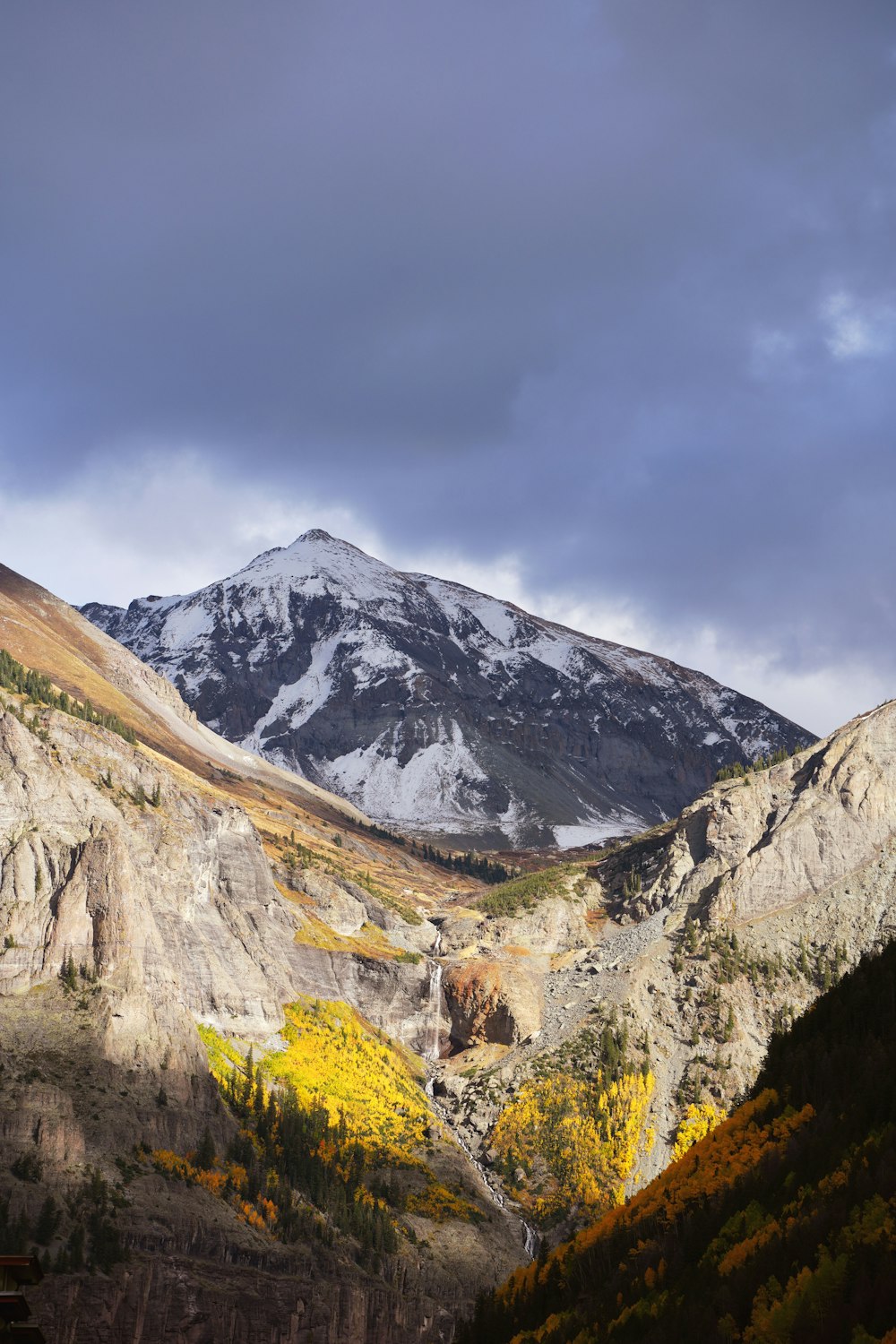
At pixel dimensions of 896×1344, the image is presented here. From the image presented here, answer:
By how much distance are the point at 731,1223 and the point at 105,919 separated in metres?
68.4

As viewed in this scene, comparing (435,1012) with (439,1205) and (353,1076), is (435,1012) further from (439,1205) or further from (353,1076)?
(439,1205)

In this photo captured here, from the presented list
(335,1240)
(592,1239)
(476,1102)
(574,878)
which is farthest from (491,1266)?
(574,878)

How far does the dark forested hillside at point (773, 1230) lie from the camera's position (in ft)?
87.4

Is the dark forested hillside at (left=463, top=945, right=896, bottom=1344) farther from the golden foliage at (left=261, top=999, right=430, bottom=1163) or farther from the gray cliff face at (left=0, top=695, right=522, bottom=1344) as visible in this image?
the golden foliage at (left=261, top=999, right=430, bottom=1163)

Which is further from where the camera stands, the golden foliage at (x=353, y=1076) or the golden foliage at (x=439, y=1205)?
the golden foliage at (x=353, y=1076)

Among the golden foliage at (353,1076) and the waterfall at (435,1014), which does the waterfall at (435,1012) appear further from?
the golden foliage at (353,1076)

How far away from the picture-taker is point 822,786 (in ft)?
507

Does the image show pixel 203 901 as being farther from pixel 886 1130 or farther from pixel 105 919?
pixel 886 1130

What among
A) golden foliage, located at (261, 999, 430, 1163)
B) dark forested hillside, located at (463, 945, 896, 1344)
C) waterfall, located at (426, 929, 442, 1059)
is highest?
dark forested hillside, located at (463, 945, 896, 1344)

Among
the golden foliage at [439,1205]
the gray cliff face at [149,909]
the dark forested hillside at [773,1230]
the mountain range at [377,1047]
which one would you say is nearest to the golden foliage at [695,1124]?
the mountain range at [377,1047]

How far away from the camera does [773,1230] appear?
34844 mm

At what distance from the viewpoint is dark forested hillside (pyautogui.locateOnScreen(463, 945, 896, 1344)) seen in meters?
26.6

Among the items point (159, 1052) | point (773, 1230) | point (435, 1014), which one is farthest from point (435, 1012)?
point (773, 1230)

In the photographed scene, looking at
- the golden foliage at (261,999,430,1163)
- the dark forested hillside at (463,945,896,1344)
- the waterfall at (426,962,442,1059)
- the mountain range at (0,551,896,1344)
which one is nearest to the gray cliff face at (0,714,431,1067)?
the mountain range at (0,551,896,1344)
